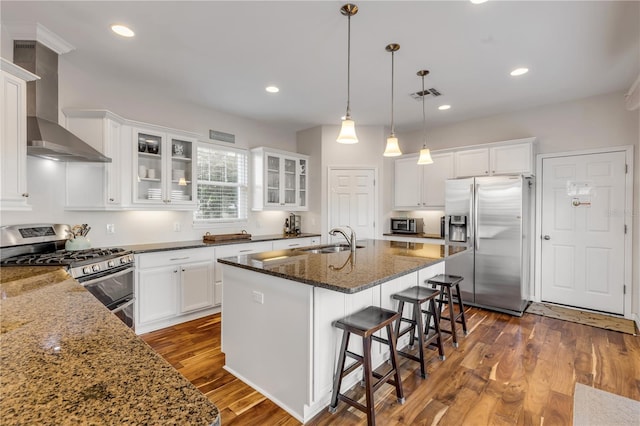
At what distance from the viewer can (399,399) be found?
211 centimetres

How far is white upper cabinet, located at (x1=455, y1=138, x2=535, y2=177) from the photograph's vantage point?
4.07 m

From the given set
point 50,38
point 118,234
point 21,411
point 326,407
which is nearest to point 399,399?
point 326,407

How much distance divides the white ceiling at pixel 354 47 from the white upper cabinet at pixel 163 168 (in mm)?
595

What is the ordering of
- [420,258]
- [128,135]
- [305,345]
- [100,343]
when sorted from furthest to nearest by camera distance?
1. [128,135]
2. [420,258]
3. [305,345]
4. [100,343]

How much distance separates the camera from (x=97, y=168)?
123 inches

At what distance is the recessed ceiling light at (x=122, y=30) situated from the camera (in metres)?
2.41

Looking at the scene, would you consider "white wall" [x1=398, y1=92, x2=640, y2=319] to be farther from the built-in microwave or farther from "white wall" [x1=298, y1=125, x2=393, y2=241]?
the built-in microwave

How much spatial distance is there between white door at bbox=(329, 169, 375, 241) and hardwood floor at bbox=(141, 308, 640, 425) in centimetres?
230

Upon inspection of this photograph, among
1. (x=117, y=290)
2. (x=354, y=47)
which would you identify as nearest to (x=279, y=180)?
(x=354, y=47)

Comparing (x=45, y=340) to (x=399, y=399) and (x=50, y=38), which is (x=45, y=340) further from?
(x=50, y=38)

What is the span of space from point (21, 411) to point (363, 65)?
3.25m

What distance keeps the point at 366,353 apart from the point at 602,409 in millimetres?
1724

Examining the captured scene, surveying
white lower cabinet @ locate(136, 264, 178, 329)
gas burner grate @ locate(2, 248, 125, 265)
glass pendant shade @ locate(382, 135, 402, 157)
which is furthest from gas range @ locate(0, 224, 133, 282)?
glass pendant shade @ locate(382, 135, 402, 157)

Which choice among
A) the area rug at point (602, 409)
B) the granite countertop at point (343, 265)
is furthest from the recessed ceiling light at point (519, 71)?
the area rug at point (602, 409)
